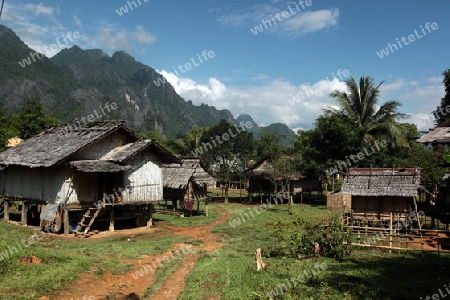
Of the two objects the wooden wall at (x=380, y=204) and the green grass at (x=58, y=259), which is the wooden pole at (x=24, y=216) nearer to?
the green grass at (x=58, y=259)

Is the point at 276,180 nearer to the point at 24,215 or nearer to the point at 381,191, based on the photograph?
the point at 381,191

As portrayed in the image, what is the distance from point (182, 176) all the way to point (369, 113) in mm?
21304

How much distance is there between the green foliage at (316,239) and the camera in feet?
49.2

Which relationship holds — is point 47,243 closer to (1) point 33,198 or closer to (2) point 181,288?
(1) point 33,198

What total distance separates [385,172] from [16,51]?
403ft

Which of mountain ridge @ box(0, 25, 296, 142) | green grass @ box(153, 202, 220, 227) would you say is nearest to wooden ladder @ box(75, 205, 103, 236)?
green grass @ box(153, 202, 220, 227)

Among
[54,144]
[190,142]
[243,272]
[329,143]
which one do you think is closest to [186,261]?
[243,272]

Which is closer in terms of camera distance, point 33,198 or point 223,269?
point 223,269

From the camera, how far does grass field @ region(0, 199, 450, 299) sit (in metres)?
10.3

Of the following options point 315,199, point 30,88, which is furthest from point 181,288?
point 30,88

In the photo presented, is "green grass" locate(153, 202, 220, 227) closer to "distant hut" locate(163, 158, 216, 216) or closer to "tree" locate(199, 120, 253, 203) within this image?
"distant hut" locate(163, 158, 216, 216)

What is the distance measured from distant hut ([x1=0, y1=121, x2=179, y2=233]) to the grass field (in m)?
2.38

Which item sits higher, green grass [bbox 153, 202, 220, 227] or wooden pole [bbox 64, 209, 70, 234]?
wooden pole [bbox 64, 209, 70, 234]

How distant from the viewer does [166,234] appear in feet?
71.7
